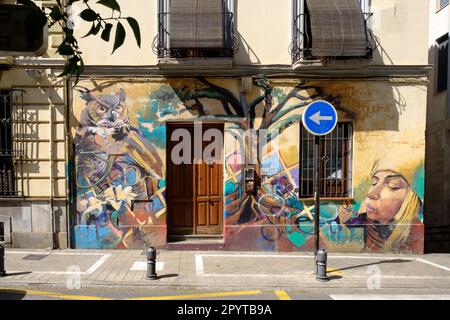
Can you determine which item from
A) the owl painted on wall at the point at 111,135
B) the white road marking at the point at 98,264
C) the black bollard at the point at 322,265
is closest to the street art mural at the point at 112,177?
the owl painted on wall at the point at 111,135

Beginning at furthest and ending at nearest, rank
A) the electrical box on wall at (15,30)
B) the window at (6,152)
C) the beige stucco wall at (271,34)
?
the window at (6,152), the beige stucco wall at (271,34), the electrical box on wall at (15,30)

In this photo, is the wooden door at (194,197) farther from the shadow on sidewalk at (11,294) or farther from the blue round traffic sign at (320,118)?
the shadow on sidewalk at (11,294)

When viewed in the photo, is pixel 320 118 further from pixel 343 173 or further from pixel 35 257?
pixel 35 257

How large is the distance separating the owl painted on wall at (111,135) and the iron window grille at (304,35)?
13.9 ft

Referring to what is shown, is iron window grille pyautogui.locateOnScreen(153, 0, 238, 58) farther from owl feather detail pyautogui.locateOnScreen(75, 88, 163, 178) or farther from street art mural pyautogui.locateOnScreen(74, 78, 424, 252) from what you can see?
owl feather detail pyautogui.locateOnScreen(75, 88, 163, 178)

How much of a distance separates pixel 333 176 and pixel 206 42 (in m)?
4.56

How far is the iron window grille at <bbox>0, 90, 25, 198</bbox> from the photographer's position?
8656 millimetres

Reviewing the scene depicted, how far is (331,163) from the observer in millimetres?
9047

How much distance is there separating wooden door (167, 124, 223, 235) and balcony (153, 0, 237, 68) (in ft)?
5.34

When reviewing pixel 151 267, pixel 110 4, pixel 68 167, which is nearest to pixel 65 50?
pixel 110 4

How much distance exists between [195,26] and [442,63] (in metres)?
9.87

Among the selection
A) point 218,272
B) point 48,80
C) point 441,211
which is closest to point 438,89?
point 441,211

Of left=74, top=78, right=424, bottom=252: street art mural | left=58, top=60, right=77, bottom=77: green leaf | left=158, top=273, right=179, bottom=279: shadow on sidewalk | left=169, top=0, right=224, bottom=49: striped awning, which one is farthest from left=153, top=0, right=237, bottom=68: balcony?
left=58, top=60, right=77, bottom=77: green leaf

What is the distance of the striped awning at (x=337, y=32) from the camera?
812 centimetres
